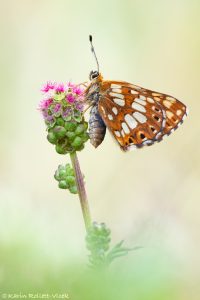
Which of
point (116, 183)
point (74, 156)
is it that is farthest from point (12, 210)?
point (116, 183)

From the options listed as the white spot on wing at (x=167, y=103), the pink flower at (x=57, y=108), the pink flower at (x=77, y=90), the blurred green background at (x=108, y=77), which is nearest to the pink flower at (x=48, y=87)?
the pink flower at (x=77, y=90)

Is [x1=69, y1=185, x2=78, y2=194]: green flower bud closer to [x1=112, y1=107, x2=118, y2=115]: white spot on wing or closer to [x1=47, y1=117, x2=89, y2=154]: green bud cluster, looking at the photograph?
[x1=47, y1=117, x2=89, y2=154]: green bud cluster

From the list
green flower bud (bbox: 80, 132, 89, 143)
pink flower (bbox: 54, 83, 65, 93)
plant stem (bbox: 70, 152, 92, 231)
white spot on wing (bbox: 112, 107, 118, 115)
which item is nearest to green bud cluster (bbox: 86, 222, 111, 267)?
plant stem (bbox: 70, 152, 92, 231)

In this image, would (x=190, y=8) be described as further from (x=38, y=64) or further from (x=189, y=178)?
(x=189, y=178)

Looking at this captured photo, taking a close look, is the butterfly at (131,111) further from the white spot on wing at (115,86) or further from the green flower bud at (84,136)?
the green flower bud at (84,136)

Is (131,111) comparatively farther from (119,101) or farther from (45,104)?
(45,104)

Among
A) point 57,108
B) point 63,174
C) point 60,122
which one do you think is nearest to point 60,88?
point 57,108
